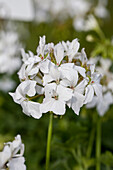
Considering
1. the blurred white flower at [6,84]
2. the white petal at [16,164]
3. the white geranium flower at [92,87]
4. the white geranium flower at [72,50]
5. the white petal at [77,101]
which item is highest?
the blurred white flower at [6,84]

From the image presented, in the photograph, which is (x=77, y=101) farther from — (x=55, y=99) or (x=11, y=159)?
(x=11, y=159)

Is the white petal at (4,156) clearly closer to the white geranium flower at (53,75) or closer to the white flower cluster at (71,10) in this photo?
the white geranium flower at (53,75)

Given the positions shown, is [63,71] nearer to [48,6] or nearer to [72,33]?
[72,33]

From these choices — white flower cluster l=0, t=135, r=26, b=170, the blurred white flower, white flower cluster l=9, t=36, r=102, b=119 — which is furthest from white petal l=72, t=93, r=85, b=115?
the blurred white flower

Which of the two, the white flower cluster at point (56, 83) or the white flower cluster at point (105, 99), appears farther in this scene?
the white flower cluster at point (105, 99)

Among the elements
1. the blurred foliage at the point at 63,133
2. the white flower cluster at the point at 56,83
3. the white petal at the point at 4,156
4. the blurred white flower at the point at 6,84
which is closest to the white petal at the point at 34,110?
the white flower cluster at the point at 56,83

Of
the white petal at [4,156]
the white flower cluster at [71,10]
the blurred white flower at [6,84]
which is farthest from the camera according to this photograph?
the white flower cluster at [71,10]

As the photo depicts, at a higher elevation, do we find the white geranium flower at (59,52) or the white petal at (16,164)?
the white geranium flower at (59,52)
